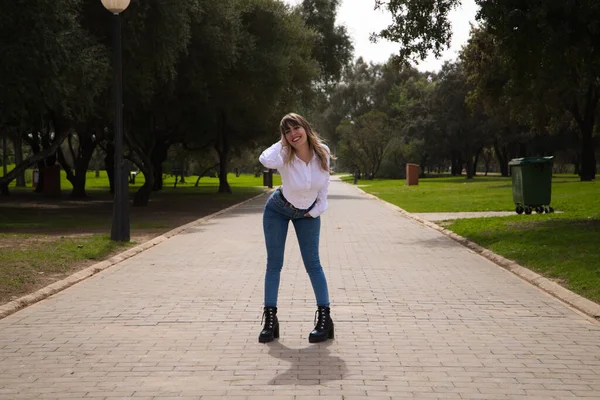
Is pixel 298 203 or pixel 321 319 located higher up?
pixel 298 203

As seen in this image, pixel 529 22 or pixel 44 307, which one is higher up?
pixel 529 22

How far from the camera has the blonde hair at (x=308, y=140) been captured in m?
6.13

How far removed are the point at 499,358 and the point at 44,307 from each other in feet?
15.0

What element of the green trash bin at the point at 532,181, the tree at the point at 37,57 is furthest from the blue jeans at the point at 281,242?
the green trash bin at the point at 532,181

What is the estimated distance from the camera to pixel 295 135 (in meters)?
6.09

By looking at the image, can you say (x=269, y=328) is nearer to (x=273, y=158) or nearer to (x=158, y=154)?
(x=273, y=158)

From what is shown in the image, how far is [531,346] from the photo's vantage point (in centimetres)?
606

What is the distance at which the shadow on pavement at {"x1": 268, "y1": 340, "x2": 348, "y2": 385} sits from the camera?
5.10 metres

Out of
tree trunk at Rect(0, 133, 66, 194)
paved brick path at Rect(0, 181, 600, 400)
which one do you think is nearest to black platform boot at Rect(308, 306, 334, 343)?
paved brick path at Rect(0, 181, 600, 400)

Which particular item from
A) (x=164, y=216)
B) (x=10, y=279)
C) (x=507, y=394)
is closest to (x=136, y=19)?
(x=164, y=216)

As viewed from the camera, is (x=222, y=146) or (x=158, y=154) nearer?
(x=222, y=146)

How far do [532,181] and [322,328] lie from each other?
13650 mm

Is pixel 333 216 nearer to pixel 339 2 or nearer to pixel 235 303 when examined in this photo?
pixel 235 303

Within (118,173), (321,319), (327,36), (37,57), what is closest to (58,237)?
(118,173)
